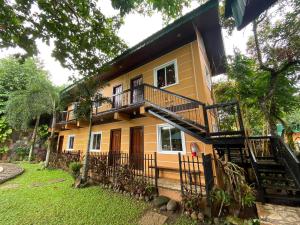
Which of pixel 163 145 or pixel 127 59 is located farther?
pixel 127 59

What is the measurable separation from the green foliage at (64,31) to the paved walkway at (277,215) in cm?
643

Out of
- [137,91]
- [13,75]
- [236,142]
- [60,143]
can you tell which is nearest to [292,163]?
[236,142]

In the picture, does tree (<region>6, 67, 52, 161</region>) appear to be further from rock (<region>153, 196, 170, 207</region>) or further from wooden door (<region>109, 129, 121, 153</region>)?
rock (<region>153, 196, 170, 207</region>)

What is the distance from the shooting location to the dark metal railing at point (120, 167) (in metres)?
5.57

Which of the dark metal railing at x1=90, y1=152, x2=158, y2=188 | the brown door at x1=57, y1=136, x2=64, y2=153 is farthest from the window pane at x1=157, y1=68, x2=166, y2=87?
the brown door at x1=57, y1=136, x2=64, y2=153

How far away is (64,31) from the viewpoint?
4.00 meters

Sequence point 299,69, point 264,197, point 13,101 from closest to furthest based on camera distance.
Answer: point 264,197 < point 299,69 < point 13,101

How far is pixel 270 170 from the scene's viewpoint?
15.7 ft

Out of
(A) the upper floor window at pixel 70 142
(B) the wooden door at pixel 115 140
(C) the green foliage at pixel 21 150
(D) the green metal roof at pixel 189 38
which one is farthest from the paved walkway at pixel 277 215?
(C) the green foliage at pixel 21 150

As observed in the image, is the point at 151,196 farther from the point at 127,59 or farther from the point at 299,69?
the point at 299,69

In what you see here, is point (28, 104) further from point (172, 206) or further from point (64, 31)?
point (172, 206)

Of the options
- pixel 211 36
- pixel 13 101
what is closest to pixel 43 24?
pixel 211 36

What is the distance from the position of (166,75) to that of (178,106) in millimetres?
2112

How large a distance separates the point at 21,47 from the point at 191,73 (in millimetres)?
6010
